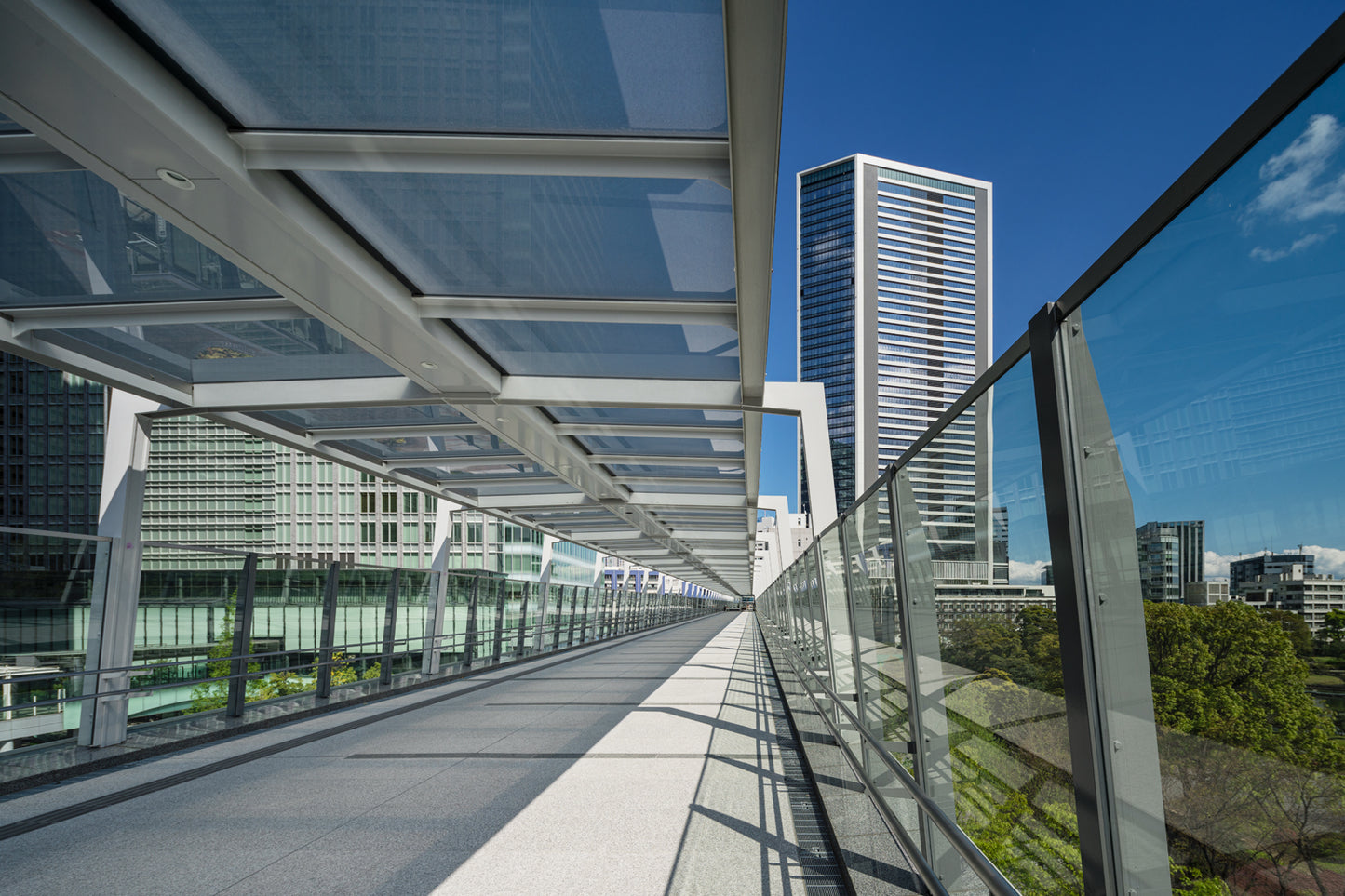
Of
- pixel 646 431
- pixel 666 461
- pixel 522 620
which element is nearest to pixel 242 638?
pixel 646 431

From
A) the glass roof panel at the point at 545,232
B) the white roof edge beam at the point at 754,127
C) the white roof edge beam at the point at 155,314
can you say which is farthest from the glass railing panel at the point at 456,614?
the white roof edge beam at the point at 754,127

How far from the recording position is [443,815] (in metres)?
5.73

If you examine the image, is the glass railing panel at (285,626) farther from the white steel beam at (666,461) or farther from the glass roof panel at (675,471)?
the glass roof panel at (675,471)

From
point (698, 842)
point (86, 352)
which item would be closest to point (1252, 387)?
point (698, 842)

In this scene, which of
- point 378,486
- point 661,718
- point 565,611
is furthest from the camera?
point 378,486

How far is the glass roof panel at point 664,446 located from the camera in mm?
11547

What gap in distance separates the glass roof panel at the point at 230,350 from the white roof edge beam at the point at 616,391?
118 centimetres

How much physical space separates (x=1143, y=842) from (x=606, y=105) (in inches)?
131

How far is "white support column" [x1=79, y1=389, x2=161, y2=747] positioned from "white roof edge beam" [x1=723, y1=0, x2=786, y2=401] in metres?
6.47

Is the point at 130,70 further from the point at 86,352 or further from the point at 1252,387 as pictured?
the point at 86,352

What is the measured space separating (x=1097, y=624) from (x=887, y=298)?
9765 cm

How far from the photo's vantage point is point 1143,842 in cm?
154

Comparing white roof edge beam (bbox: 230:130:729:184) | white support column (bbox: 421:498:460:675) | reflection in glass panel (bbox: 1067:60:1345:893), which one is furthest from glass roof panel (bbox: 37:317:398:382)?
white support column (bbox: 421:498:460:675)

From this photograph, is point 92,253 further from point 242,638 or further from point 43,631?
point 242,638
